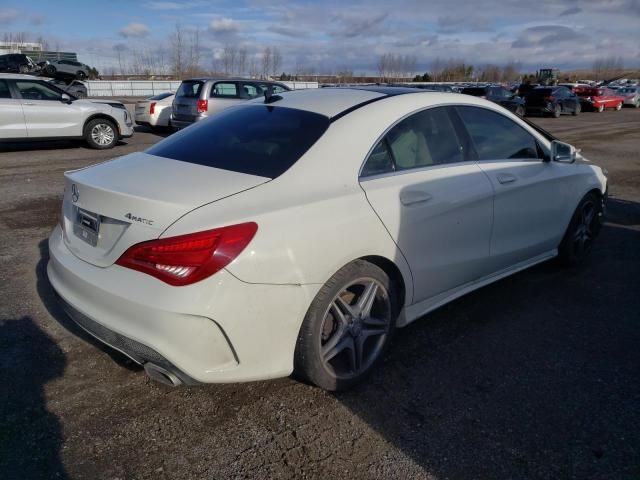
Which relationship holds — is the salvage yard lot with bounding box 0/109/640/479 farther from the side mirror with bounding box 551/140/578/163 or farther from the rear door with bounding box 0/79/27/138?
the rear door with bounding box 0/79/27/138

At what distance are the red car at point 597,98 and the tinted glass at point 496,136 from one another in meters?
30.9

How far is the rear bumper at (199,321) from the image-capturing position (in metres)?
2.29

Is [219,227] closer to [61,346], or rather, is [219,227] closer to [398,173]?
[398,173]

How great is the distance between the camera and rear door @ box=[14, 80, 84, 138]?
11.0 m

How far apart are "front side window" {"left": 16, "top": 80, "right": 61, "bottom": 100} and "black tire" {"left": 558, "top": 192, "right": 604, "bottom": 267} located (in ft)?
35.5

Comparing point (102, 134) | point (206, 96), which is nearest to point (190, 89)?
point (206, 96)

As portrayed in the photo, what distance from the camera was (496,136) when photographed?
3.90 m

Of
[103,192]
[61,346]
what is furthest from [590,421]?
[61,346]

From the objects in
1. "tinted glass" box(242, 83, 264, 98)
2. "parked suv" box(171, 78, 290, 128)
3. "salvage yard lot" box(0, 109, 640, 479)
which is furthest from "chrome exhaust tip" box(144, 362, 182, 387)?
"tinted glass" box(242, 83, 264, 98)

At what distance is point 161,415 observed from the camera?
2729 mm

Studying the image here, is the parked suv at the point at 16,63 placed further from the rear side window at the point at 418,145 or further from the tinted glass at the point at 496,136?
the rear side window at the point at 418,145

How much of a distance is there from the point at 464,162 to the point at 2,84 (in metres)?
10.8

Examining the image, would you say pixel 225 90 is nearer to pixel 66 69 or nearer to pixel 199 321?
pixel 199 321

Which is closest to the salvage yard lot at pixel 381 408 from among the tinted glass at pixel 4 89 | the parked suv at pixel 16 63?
the tinted glass at pixel 4 89
